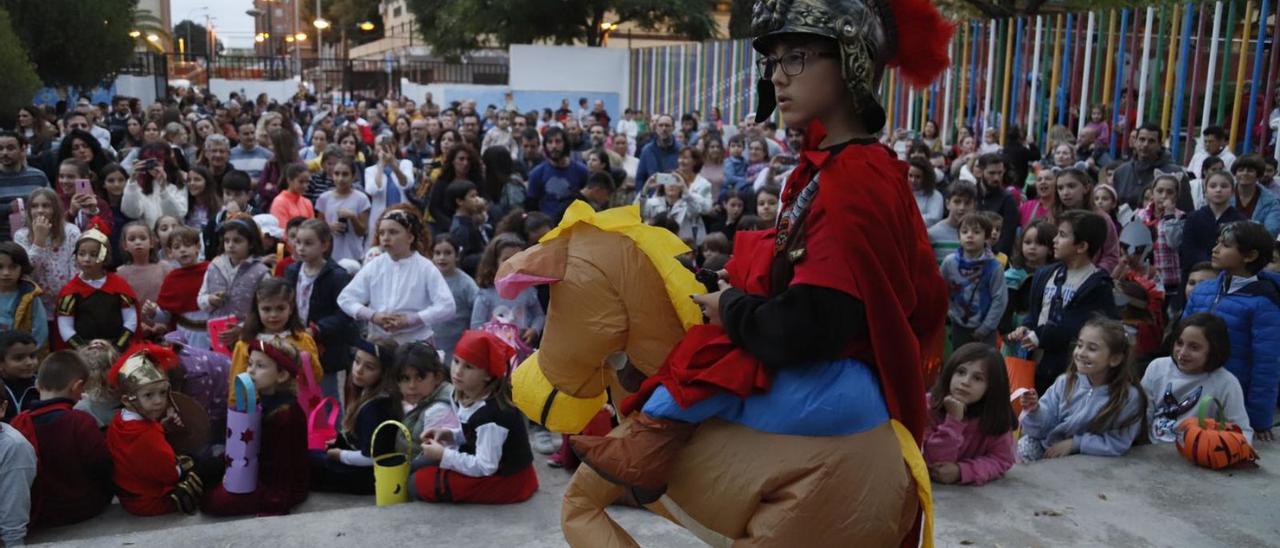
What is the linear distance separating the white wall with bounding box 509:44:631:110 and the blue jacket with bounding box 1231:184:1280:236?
19723 mm

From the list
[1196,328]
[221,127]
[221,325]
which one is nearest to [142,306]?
[221,325]

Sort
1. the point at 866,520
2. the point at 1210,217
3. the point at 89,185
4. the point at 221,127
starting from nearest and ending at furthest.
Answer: the point at 866,520, the point at 1210,217, the point at 89,185, the point at 221,127

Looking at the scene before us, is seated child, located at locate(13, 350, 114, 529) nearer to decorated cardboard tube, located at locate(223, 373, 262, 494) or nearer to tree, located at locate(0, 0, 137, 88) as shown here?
decorated cardboard tube, located at locate(223, 373, 262, 494)

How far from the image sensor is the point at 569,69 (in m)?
26.8

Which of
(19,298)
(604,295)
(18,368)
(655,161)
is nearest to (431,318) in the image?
(18,368)

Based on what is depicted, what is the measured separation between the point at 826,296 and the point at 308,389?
4.02m

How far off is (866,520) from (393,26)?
59.3 metres

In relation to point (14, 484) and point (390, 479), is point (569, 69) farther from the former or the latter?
point (14, 484)

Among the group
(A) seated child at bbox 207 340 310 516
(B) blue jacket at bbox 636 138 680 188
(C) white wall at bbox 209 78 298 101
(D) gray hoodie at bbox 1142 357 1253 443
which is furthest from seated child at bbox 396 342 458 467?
(C) white wall at bbox 209 78 298 101

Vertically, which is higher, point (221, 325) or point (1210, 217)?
point (1210, 217)

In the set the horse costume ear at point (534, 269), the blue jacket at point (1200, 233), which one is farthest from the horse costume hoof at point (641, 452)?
the blue jacket at point (1200, 233)

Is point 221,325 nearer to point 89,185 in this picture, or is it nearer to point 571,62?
point 89,185

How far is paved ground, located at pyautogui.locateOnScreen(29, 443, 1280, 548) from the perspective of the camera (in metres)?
4.20

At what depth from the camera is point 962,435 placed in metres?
4.84
